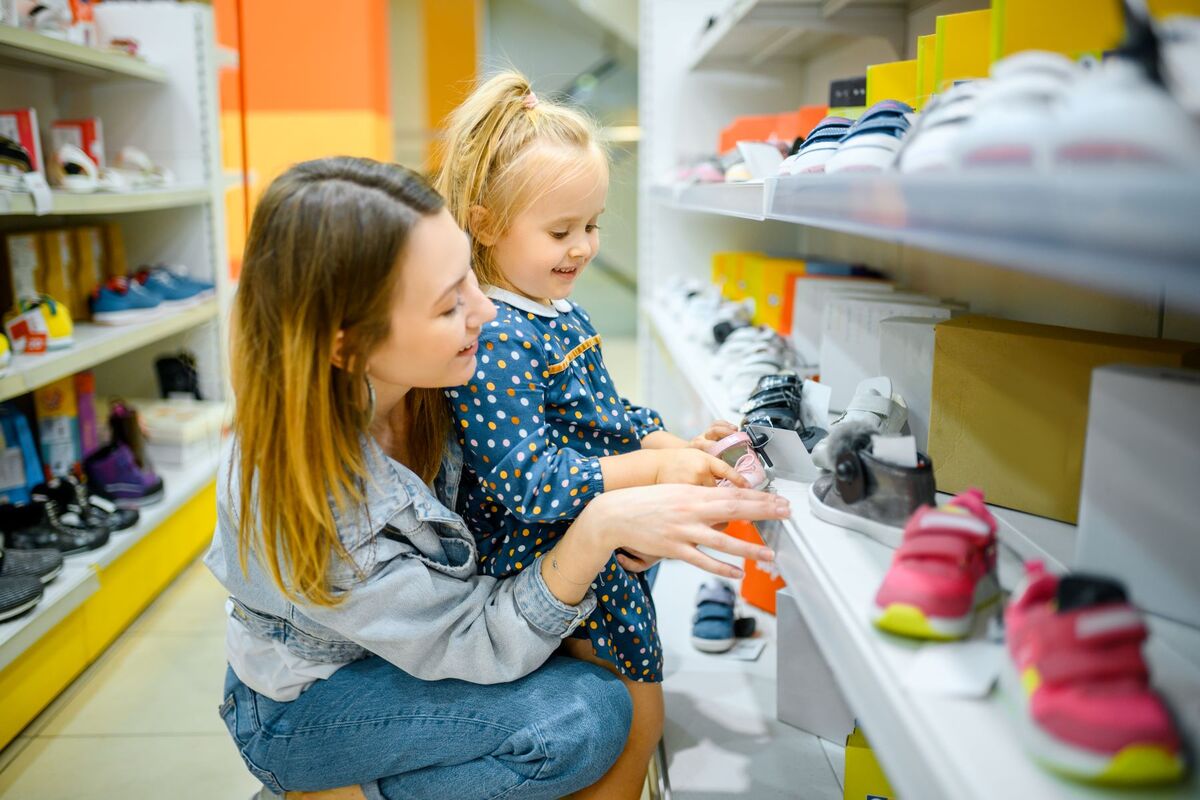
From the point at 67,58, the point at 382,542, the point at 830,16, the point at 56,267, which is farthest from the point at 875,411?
the point at 56,267

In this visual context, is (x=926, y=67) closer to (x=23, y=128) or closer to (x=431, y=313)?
(x=431, y=313)

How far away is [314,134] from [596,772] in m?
5.73

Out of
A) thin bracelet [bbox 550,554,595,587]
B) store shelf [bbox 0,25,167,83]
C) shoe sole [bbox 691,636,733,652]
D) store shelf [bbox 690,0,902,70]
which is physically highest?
store shelf [bbox 690,0,902,70]

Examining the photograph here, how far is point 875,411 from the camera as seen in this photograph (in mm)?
1226

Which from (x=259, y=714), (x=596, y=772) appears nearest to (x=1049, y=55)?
(x=596, y=772)

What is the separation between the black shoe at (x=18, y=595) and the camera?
1.77 metres

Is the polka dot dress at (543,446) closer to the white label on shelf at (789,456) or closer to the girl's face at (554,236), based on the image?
the girl's face at (554,236)

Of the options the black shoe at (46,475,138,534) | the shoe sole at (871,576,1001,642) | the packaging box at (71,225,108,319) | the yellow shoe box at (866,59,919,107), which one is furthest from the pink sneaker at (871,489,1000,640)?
the packaging box at (71,225,108,319)

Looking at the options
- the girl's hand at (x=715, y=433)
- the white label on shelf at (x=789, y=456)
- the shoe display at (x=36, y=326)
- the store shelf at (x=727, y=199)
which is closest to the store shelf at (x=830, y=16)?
the store shelf at (x=727, y=199)

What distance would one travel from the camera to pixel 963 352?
120cm

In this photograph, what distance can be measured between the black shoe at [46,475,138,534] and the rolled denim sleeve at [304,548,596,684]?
1364 mm

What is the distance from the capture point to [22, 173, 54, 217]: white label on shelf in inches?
82.7

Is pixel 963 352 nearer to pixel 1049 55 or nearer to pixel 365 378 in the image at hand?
pixel 1049 55

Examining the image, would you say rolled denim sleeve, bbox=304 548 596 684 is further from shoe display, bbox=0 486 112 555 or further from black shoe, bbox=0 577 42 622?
shoe display, bbox=0 486 112 555
